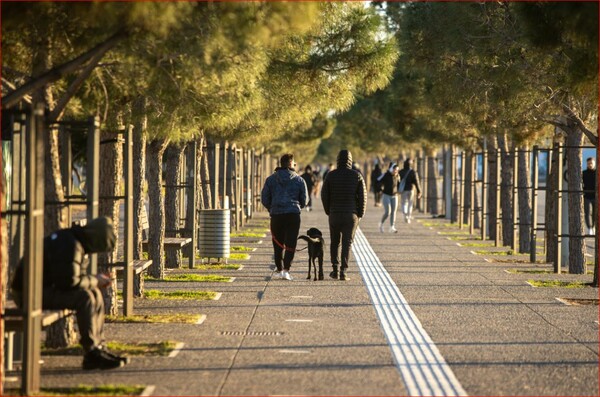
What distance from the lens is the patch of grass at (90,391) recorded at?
8945 mm

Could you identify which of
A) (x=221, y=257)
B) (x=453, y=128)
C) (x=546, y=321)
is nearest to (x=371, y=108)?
(x=453, y=128)

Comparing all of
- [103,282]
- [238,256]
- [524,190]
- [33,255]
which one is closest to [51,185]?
[103,282]

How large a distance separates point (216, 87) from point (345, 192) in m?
7.49

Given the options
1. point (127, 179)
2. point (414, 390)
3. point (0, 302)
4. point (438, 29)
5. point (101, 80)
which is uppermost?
point (438, 29)

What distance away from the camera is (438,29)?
1975cm

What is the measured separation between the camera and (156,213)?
18.7 m

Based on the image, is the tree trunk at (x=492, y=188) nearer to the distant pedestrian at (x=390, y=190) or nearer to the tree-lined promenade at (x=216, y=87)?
the tree-lined promenade at (x=216, y=87)

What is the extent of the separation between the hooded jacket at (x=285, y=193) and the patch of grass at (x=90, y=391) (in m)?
9.86

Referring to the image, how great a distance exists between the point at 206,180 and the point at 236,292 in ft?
38.0

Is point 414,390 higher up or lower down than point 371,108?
lower down

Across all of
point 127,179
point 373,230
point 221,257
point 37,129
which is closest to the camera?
point 37,129

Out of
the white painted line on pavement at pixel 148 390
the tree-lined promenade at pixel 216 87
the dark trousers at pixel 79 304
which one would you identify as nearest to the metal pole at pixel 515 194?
the tree-lined promenade at pixel 216 87

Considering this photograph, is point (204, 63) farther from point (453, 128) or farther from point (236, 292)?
point (453, 128)

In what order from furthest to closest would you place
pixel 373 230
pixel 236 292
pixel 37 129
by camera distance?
pixel 373 230, pixel 236 292, pixel 37 129
